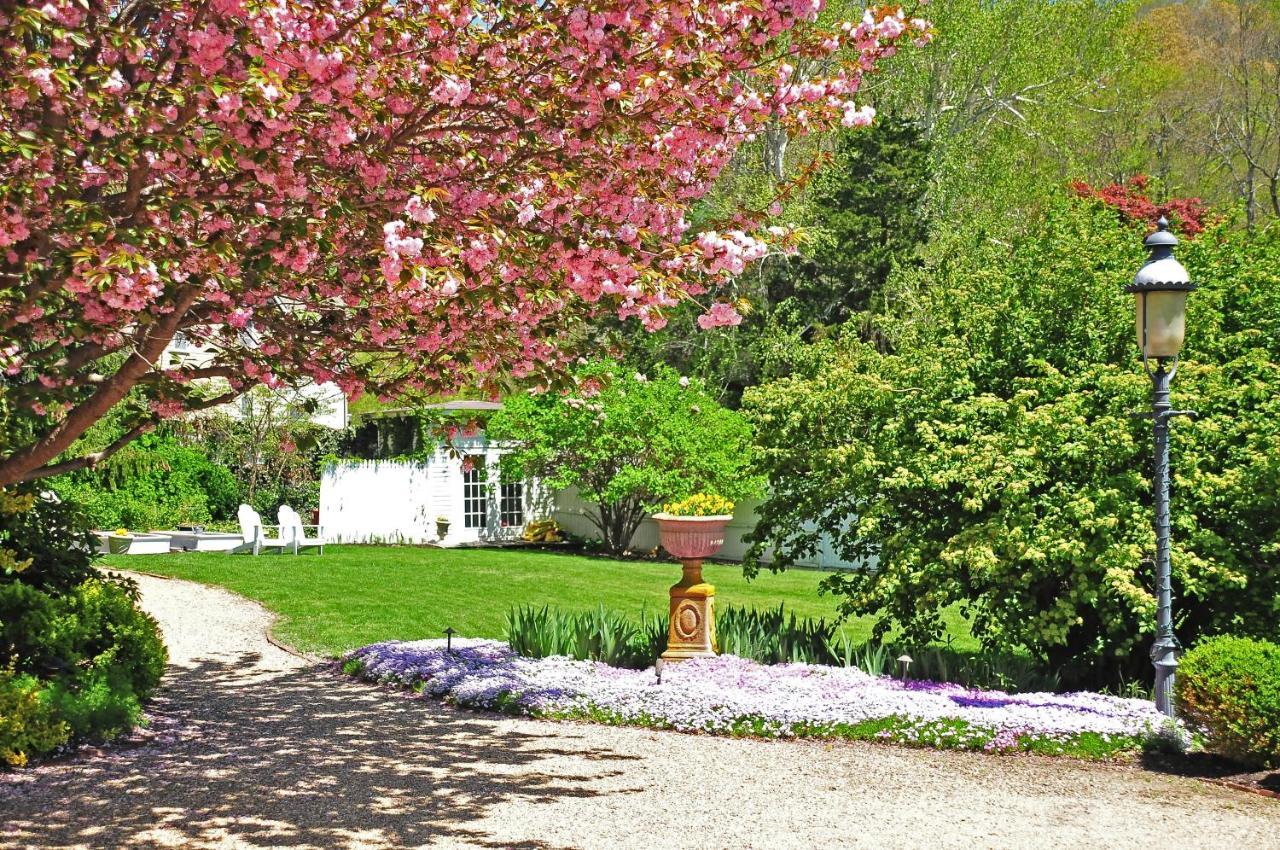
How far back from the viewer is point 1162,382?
777 cm

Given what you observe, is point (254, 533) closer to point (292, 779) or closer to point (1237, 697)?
point (292, 779)

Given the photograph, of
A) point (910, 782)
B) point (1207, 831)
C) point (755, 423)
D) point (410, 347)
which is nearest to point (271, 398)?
point (755, 423)

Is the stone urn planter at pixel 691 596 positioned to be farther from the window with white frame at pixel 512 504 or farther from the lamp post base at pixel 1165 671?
the window with white frame at pixel 512 504

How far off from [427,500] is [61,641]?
14009 millimetres

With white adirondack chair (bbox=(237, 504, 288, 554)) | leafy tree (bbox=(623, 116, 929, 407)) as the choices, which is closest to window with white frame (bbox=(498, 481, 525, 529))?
leafy tree (bbox=(623, 116, 929, 407))

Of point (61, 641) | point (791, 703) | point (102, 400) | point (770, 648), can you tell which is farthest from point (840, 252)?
point (102, 400)

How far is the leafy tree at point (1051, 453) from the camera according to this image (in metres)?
8.23

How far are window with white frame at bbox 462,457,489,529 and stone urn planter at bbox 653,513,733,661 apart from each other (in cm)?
1252

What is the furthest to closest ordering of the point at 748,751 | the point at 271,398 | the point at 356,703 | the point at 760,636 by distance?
the point at 271,398 < the point at 760,636 < the point at 356,703 < the point at 748,751

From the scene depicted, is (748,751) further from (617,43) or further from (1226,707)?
(617,43)

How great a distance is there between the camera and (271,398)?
71.3ft

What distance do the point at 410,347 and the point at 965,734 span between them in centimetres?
432

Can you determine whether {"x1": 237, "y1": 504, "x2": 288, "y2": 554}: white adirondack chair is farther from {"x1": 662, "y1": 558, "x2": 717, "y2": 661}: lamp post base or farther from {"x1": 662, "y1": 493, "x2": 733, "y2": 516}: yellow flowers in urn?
{"x1": 662, "y1": 558, "x2": 717, "y2": 661}: lamp post base

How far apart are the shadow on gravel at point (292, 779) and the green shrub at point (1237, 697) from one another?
11.6ft
